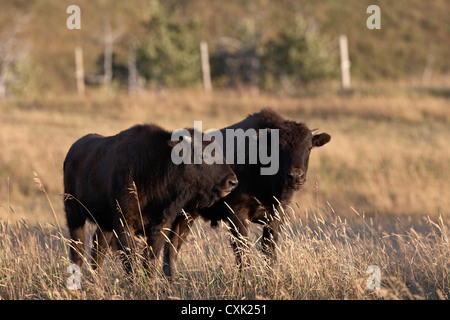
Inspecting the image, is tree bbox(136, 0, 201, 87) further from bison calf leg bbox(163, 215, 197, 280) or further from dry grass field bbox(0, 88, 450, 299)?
bison calf leg bbox(163, 215, 197, 280)

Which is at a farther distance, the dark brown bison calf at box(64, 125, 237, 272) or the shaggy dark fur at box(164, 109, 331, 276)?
the shaggy dark fur at box(164, 109, 331, 276)

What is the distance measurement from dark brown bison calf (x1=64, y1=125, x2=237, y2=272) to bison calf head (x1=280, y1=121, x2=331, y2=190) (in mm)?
728

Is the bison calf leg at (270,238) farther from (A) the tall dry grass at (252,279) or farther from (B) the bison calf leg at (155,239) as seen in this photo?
(B) the bison calf leg at (155,239)

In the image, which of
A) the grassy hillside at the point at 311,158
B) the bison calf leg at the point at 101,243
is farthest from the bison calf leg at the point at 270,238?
the bison calf leg at the point at 101,243

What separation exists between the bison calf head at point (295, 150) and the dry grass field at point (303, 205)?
1.50 ft

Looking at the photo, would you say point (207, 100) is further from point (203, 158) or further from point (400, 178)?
point (203, 158)

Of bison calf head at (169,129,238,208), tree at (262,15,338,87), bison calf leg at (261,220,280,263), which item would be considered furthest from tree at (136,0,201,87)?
bison calf head at (169,129,238,208)

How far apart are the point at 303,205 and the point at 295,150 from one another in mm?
7718

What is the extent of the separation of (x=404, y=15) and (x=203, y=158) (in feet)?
186

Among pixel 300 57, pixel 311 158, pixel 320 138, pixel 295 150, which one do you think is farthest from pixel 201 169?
pixel 300 57

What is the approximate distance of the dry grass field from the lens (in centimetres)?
635

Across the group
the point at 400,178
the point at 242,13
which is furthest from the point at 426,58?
the point at 400,178

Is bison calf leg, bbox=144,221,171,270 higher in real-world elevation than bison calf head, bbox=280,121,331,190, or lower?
lower

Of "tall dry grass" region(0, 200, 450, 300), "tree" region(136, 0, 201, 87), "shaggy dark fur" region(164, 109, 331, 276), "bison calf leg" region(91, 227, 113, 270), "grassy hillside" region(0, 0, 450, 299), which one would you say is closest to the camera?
"tall dry grass" region(0, 200, 450, 300)
